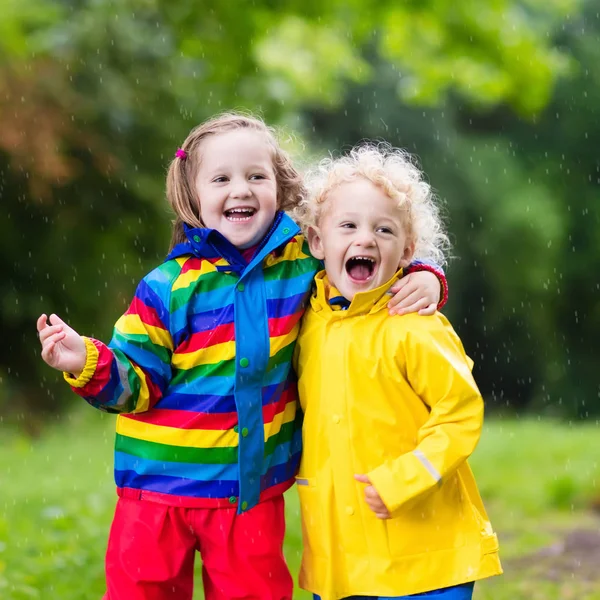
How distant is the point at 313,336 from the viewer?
2.88m

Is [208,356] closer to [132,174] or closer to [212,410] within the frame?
[212,410]

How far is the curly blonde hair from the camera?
9.32 ft

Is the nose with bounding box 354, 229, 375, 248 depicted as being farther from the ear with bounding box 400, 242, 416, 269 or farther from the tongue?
the ear with bounding box 400, 242, 416, 269

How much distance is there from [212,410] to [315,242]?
2.00ft

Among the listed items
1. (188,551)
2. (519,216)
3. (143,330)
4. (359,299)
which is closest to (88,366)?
(143,330)

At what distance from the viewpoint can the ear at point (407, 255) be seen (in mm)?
2957

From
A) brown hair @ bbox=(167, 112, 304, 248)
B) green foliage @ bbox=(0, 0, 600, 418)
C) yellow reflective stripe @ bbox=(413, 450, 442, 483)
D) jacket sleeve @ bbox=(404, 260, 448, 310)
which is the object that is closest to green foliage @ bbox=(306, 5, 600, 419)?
green foliage @ bbox=(0, 0, 600, 418)

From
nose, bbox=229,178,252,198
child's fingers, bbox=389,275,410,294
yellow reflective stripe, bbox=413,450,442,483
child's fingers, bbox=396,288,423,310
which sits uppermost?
nose, bbox=229,178,252,198

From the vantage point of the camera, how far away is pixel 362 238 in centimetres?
277

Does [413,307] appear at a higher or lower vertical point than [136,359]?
higher

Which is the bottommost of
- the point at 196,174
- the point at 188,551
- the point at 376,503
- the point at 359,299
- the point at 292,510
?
the point at 292,510

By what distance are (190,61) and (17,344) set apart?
380 centimetres

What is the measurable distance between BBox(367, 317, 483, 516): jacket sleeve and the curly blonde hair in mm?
378

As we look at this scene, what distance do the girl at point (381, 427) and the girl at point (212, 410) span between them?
0.37ft
